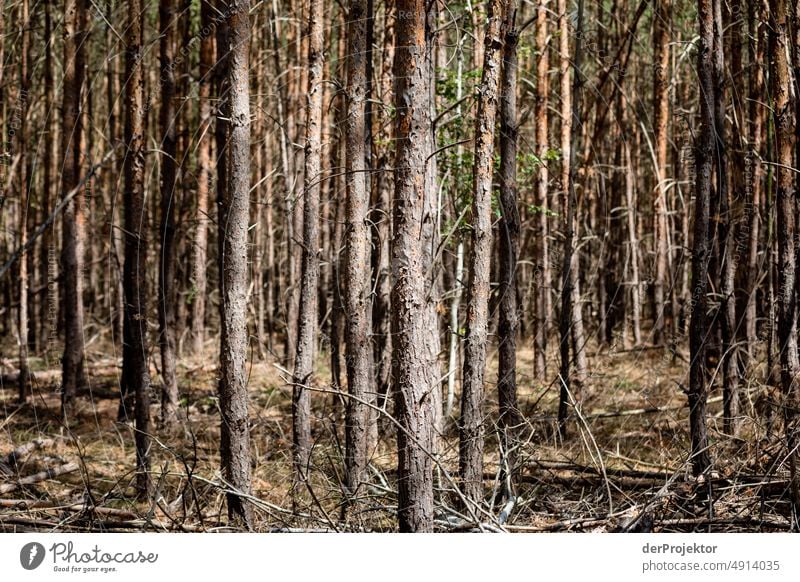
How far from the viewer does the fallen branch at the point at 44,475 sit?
643cm

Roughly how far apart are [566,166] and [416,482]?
7849mm

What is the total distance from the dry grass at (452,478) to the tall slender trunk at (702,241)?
12.7 inches

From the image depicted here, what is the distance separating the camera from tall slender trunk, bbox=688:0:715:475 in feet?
19.5

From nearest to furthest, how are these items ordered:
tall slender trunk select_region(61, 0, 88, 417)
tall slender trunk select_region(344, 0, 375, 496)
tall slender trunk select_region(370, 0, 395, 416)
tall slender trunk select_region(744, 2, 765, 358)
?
1. tall slender trunk select_region(344, 0, 375, 496)
2. tall slender trunk select_region(744, 2, 765, 358)
3. tall slender trunk select_region(370, 0, 395, 416)
4. tall slender trunk select_region(61, 0, 88, 417)

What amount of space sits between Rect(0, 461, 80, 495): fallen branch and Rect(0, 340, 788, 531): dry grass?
95 millimetres

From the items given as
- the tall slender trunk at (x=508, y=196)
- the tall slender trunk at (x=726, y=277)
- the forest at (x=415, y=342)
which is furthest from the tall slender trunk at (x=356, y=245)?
the tall slender trunk at (x=726, y=277)

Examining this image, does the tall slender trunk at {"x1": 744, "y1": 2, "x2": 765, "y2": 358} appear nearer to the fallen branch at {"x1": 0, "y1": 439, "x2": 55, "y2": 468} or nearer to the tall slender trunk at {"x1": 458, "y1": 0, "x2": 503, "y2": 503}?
the tall slender trunk at {"x1": 458, "y1": 0, "x2": 503, "y2": 503}

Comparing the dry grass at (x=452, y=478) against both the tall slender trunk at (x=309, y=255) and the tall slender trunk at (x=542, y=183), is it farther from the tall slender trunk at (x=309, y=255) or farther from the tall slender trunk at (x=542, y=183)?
the tall slender trunk at (x=542, y=183)

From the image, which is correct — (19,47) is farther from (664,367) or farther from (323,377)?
(664,367)

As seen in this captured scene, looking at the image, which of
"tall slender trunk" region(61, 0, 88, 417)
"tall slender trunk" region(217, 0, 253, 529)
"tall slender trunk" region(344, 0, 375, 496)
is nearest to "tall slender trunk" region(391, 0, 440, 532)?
"tall slender trunk" region(217, 0, 253, 529)

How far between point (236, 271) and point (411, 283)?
1.35 m

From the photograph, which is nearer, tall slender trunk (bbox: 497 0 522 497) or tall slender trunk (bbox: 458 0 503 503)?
tall slender trunk (bbox: 458 0 503 503)

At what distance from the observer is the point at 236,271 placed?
5340 mm

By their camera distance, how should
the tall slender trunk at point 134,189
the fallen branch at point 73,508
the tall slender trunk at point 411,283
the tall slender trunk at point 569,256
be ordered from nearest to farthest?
the tall slender trunk at point 411,283, the fallen branch at point 73,508, the tall slender trunk at point 134,189, the tall slender trunk at point 569,256
